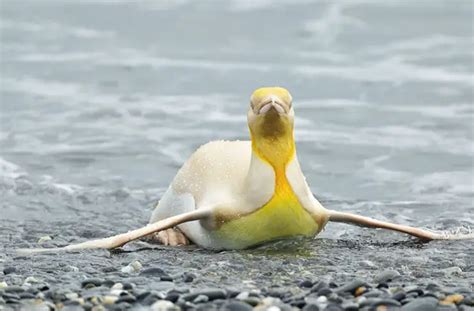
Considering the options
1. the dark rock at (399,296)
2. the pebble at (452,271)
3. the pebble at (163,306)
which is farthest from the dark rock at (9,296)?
the pebble at (452,271)

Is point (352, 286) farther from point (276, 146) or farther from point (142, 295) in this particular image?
point (276, 146)

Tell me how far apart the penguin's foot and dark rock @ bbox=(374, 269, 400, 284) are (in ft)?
6.08

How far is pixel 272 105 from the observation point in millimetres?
7441

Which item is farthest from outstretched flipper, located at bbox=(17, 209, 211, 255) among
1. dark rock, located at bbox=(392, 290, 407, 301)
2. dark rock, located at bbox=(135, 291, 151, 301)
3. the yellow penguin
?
dark rock, located at bbox=(392, 290, 407, 301)

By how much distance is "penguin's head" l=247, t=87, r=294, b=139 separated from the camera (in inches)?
294

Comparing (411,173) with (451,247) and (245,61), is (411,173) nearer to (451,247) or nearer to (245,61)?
(451,247)

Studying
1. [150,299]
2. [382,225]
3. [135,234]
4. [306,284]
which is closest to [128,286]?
[150,299]

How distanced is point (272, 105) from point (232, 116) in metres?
7.42

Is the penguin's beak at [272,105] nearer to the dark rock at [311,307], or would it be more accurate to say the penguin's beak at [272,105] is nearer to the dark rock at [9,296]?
the dark rock at [311,307]

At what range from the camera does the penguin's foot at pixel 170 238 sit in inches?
325

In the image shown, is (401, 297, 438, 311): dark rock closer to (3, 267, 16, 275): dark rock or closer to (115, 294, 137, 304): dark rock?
(115, 294, 137, 304): dark rock

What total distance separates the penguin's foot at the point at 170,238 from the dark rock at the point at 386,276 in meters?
1.85

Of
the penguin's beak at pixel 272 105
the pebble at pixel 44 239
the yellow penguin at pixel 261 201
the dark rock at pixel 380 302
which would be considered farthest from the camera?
the pebble at pixel 44 239

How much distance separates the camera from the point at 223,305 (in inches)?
237
